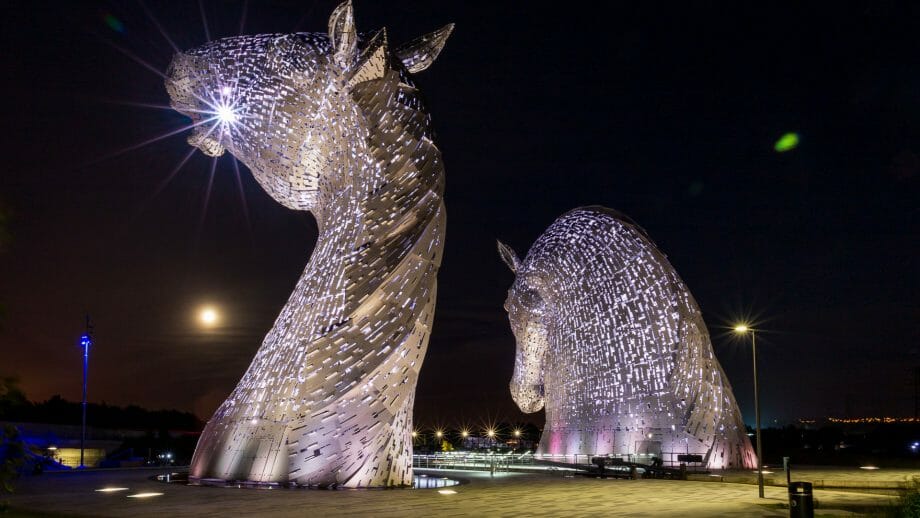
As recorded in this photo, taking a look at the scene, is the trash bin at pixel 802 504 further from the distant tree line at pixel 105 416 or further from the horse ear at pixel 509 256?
the distant tree line at pixel 105 416

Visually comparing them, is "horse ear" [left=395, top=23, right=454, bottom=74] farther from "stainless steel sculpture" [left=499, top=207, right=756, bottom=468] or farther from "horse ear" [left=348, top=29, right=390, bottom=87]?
"stainless steel sculpture" [left=499, top=207, right=756, bottom=468]

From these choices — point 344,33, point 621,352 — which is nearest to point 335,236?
point 344,33

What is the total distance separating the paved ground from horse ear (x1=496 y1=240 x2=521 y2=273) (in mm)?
13761

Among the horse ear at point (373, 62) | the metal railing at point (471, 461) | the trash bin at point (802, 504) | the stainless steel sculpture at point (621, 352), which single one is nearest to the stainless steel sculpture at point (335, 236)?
the horse ear at point (373, 62)

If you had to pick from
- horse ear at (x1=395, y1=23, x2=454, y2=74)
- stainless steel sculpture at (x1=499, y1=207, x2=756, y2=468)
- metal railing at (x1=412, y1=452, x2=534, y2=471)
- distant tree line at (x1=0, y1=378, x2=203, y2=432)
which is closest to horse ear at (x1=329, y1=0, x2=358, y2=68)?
horse ear at (x1=395, y1=23, x2=454, y2=74)

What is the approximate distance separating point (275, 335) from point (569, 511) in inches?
268

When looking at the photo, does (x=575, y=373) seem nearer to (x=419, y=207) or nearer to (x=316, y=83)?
(x=419, y=207)

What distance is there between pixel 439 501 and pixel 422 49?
9034 mm

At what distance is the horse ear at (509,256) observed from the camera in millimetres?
30188

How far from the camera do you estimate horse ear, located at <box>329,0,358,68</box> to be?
15.0 meters

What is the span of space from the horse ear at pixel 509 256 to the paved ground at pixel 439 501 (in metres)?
13.8

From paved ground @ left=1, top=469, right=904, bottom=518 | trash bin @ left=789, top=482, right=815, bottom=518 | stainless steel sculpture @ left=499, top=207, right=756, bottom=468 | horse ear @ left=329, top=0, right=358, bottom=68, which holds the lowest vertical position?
paved ground @ left=1, top=469, right=904, bottom=518

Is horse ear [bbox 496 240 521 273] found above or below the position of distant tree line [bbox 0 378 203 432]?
above

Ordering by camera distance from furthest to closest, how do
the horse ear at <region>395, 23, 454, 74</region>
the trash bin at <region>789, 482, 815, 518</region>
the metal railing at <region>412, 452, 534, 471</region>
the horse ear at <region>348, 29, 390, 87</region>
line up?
the metal railing at <region>412, 452, 534, 471</region> < the horse ear at <region>395, 23, 454, 74</region> < the horse ear at <region>348, 29, 390, 87</region> < the trash bin at <region>789, 482, 815, 518</region>
